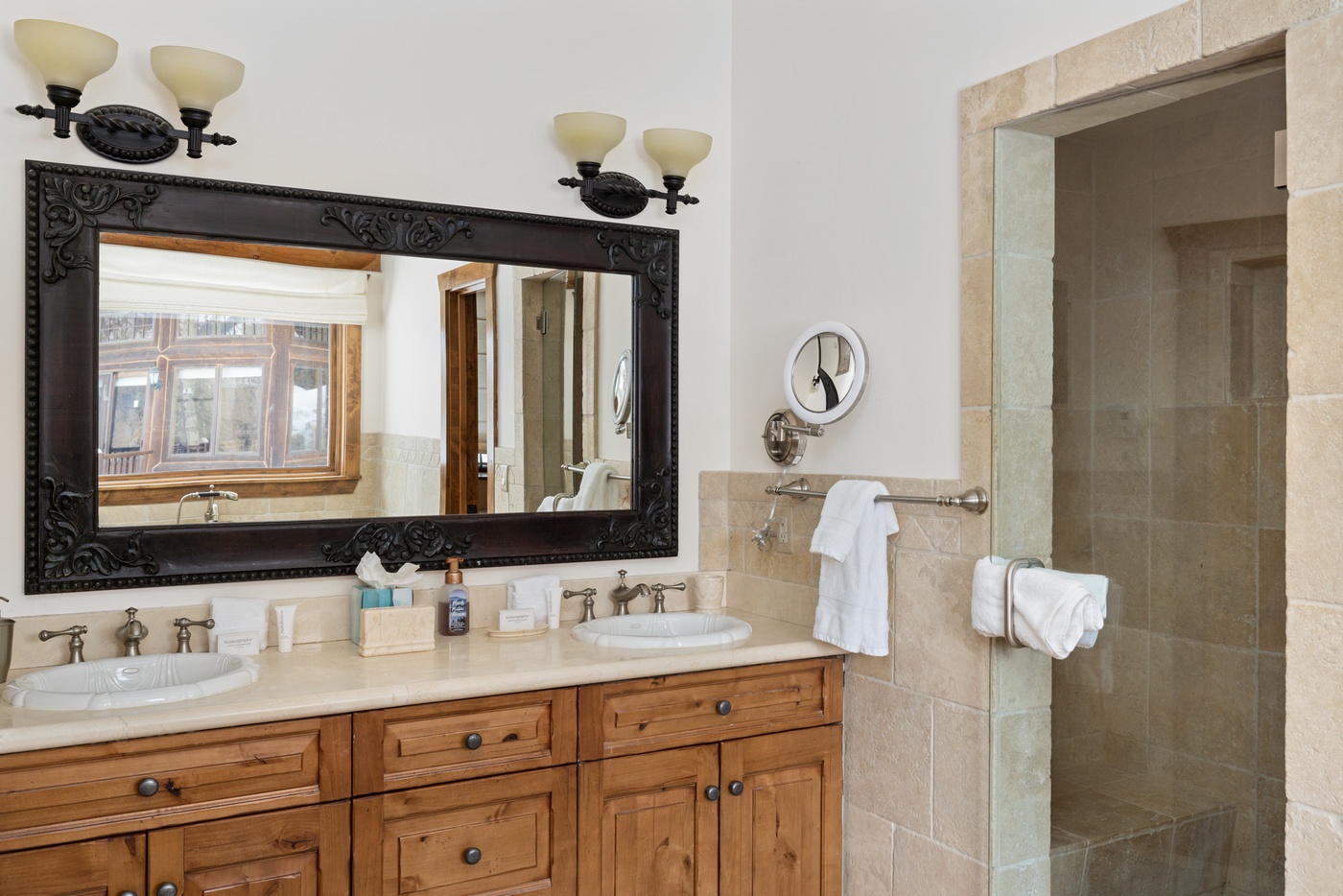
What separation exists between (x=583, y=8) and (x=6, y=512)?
6.24ft

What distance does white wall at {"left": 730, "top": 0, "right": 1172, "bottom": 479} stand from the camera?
2232 mm

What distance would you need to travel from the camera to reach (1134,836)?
73.3 inches

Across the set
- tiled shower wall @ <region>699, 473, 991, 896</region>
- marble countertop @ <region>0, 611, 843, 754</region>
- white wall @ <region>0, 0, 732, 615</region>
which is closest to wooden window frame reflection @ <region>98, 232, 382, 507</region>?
white wall @ <region>0, 0, 732, 615</region>

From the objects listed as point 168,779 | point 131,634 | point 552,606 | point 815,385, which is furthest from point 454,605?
point 815,385

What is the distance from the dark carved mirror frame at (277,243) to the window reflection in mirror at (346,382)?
1.4 inches

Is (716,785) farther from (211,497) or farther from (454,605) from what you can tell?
(211,497)

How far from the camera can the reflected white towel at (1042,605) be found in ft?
6.17

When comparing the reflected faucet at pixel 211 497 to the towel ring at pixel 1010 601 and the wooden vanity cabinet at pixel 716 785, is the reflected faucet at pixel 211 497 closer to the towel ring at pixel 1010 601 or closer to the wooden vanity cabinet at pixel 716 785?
the wooden vanity cabinet at pixel 716 785

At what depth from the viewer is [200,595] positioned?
7.68 ft

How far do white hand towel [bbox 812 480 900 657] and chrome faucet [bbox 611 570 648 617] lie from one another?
62 centimetres

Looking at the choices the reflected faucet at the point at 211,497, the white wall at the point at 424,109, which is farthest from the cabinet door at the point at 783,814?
the reflected faucet at the point at 211,497

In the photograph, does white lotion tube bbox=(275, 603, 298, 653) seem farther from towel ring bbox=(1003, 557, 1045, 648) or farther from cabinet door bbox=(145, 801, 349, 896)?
towel ring bbox=(1003, 557, 1045, 648)

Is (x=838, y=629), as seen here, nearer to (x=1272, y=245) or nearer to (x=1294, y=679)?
(x=1294, y=679)

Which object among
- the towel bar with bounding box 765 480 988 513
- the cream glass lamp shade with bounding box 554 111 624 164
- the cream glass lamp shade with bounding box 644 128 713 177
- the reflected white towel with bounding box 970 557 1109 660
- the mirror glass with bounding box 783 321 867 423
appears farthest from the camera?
the cream glass lamp shade with bounding box 644 128 713 177
